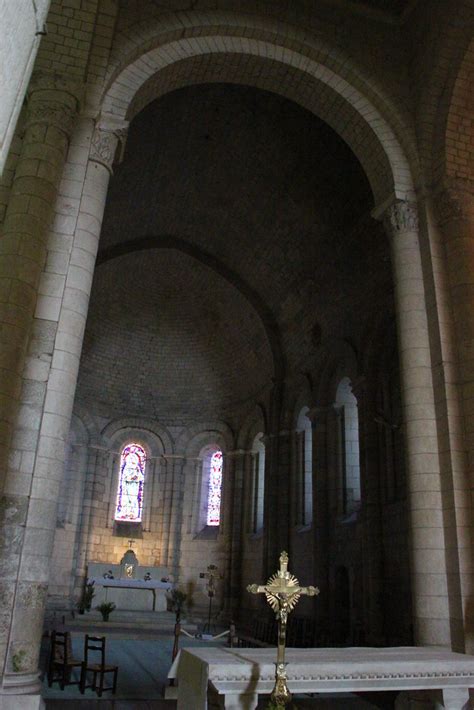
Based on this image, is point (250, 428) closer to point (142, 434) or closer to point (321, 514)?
point (142, 434)

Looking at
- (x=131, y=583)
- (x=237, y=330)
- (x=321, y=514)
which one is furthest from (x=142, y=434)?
(x=321, y=514)

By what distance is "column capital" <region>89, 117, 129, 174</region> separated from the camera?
809 centimetres

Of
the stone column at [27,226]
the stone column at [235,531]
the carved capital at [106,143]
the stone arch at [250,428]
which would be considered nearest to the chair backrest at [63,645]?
the stone column at [27,226]

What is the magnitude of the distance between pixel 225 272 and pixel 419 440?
40.0 feet

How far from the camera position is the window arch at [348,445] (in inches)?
595

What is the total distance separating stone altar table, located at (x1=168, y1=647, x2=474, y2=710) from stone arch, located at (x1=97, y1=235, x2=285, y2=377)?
13687 mm

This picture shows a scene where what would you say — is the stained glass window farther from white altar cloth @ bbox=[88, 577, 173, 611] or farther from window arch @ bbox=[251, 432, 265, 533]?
window arch @ bbox=[251, 432, 265, 533]

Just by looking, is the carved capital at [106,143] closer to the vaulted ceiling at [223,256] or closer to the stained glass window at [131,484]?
the vaulted ceiling at [223,256]

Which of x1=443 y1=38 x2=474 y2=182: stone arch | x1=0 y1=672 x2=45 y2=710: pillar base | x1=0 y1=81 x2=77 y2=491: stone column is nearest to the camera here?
x1=0 y1=672 x2=45 y2=710: pillar base

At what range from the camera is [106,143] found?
8180mm

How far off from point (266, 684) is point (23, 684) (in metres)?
2.41

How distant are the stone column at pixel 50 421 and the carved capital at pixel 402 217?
446cm

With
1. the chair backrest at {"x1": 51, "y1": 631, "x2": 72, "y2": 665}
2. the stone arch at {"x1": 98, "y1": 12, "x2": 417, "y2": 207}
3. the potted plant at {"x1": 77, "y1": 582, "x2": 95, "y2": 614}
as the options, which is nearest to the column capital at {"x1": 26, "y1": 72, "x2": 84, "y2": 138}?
the stone arch at {"x1": 98, "y1": 12, "x2": 417, "y2": 207}

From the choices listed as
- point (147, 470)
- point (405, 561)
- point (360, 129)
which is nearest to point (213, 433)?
point (147, 470)
